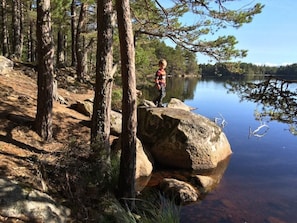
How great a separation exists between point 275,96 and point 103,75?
3072 mm

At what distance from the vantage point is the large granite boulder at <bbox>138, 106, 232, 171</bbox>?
920 centimetres

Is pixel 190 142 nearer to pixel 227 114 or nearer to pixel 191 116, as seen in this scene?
pixel 191 116

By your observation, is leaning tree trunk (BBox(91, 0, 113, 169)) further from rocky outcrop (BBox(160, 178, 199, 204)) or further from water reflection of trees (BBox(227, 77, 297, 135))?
water reflection of trees (BBox(227, 77, 297, 135))

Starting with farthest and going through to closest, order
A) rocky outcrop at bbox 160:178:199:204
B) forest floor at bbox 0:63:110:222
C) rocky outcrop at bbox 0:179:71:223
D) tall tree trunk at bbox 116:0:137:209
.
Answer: rocky outcrop at bbox 160:178:199:204
tall tree trunk at bbox 116:0:137:209
forest floor at bbox 0:63:110:222
rocky outcrop at bbox 0:179:71:223

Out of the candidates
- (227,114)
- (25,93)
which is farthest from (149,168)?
(227,114)

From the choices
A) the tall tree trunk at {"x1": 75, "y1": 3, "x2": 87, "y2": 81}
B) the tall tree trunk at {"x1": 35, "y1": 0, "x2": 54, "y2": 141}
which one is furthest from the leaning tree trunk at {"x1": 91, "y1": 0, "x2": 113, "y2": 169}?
the tall tree trunk at {"x1": 75, "y1": 3, "x2": 87, "y2": 81}

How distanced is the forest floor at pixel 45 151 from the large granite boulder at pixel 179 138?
6.31 feet

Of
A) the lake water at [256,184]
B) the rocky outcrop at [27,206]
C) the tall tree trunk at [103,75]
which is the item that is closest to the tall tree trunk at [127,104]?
the tall tree trunk at [103,75]

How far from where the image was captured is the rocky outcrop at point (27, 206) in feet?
12.4

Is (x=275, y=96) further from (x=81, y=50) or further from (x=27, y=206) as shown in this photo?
(x=81, y=50)

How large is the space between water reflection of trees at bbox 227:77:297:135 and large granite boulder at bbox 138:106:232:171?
428cm

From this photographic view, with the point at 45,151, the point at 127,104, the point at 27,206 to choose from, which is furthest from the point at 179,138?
the point at 27,206

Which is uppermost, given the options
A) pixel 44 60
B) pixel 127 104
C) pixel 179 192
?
pixel 44 60

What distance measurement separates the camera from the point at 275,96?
15.1 feet
